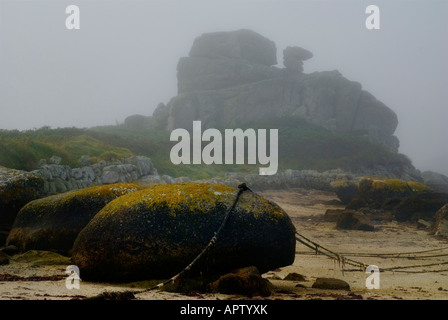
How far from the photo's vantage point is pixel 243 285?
4988 mm

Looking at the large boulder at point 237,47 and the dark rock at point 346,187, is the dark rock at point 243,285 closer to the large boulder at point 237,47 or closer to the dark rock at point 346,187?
the dark rock at point 346,187

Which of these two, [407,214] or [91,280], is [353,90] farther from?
[91,280]

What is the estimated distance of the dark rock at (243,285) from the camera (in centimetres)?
497

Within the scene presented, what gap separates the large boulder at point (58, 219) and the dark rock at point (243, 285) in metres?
3.68

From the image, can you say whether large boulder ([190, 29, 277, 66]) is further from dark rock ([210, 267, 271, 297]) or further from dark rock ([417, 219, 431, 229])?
dark rock ([210, 267, 271, 297])

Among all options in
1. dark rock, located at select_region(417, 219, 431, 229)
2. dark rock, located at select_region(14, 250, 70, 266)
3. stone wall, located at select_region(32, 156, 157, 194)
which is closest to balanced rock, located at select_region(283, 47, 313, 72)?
stone wall, located at select_region(32, 156, 157, 194)

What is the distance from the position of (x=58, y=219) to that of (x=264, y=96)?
67.2 m

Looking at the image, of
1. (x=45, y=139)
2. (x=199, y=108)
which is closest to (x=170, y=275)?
(x=45, y=139)

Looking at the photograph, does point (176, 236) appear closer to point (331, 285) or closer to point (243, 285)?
point (243, 285)

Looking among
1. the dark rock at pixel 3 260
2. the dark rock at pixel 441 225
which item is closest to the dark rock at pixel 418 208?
the dark rock at pixel 441 225

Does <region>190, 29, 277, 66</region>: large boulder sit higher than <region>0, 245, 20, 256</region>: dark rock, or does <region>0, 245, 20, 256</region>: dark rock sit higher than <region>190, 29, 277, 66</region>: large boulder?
<region>190, 29, 277, 66</region>: large boulder

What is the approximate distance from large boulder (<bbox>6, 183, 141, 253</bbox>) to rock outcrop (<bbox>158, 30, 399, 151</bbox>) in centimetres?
5896

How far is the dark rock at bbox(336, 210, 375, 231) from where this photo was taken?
14.5m
